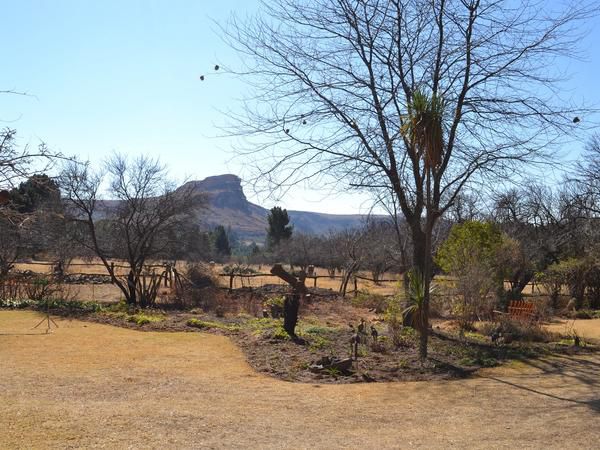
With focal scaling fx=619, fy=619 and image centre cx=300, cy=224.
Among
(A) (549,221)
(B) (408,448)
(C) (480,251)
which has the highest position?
(A) (549,221)

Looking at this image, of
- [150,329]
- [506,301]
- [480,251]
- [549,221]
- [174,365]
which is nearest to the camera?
[174,365]

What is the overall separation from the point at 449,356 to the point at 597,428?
4.64m

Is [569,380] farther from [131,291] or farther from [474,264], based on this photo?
[131,291]

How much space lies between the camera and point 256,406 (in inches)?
317

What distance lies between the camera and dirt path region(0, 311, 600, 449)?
6.54 metres

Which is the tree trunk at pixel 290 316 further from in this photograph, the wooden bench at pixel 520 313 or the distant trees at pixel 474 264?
the wooden bench at pixel 520 313

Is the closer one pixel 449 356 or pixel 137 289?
pixel 449 356

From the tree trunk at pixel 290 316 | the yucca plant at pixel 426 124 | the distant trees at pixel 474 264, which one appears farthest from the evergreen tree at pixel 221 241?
the yucca plant at pixel 426 124

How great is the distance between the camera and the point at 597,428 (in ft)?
23.7

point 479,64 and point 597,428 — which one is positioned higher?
point 479,64

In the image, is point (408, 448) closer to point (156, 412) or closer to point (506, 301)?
point (156, 412)

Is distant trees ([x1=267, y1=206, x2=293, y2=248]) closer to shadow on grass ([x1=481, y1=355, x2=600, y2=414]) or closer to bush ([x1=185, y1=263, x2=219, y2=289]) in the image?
bush ([x1=185, y1=263, x2=219, y2=289])

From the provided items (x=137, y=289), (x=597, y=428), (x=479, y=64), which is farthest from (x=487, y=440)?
(x=137, y=289)

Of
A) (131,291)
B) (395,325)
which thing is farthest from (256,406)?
(131,291)
